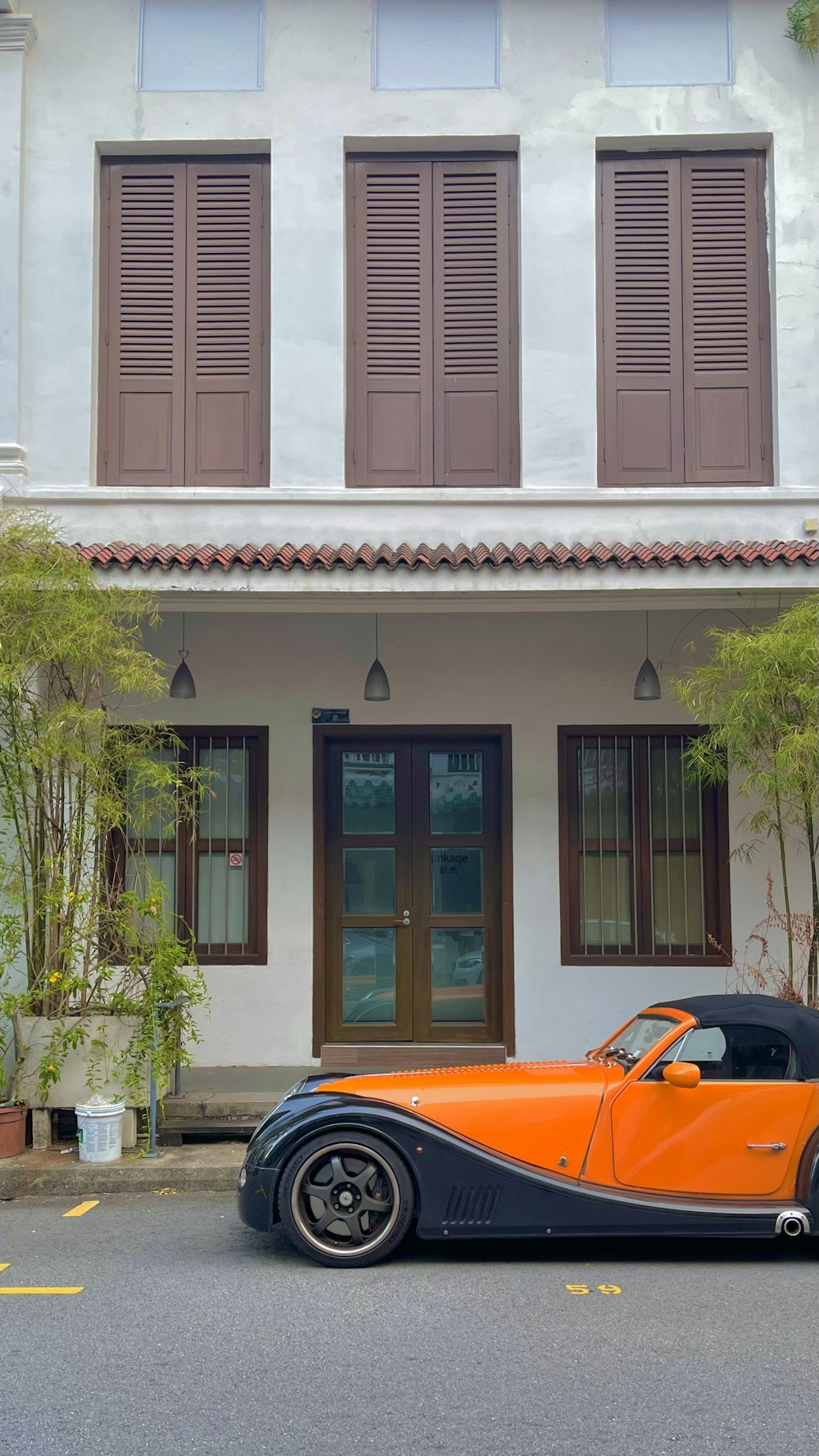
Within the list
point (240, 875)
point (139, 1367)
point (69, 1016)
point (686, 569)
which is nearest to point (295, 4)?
point (686, 569)

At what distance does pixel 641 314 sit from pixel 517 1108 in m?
7.06

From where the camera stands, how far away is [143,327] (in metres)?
10.4

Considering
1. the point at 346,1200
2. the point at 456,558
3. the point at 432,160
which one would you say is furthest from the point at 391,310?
the point at 346,1200

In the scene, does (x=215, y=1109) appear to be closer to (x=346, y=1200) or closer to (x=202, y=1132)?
(x=202, y=1132)

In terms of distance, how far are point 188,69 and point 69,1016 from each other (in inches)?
302

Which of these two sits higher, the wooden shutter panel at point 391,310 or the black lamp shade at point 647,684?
the wooden shutter panel at point 391,310

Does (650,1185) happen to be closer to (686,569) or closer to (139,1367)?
(139,1367)

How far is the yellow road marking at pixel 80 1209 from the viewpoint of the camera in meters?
6.91

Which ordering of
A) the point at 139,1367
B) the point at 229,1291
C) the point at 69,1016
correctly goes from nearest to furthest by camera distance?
the point at 139,1367, the point at 229,1291, the point at 69,1016

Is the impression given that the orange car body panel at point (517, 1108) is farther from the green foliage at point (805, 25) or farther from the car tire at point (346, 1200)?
the green foliage at point (805, 25)

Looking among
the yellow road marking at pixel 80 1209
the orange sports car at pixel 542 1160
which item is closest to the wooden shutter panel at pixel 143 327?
the yellow road marking at pixel 80 1209

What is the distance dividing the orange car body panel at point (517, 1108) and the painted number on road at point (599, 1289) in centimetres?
46

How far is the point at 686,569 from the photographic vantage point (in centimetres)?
859

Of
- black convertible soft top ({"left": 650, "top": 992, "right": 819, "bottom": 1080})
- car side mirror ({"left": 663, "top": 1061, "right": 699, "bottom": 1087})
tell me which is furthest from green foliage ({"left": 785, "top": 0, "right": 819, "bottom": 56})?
car side mirror ({"left": 663, "top": 1061, "right": 699, "bottom": 1087})
